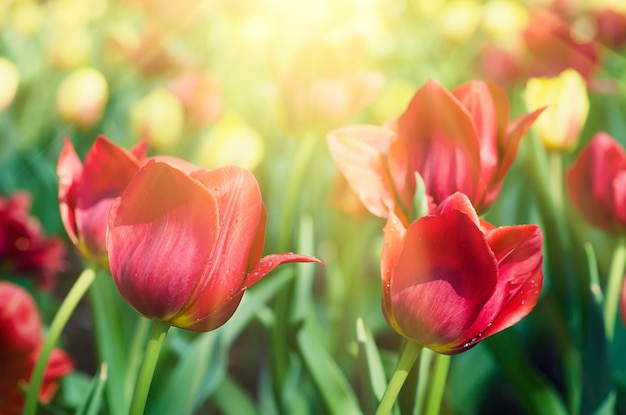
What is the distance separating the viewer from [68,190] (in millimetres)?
435

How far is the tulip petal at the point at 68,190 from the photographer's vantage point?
0.43 m

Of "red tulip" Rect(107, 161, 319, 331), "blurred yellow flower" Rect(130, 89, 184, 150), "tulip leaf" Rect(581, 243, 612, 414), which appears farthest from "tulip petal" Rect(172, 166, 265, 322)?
"blurred yellow flower" Rect(130, 89, 184, 150)

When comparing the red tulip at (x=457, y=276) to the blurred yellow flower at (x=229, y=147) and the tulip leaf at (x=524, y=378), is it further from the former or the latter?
the blurred yellow flower at (x=229, y=147)

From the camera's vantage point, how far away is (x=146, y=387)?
13.4 inches

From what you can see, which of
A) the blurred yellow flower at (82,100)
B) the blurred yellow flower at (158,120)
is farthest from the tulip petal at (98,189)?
the blurred yellow flower at (82,100)

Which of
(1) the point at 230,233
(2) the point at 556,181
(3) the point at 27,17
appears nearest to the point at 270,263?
(1) the point at 230,233

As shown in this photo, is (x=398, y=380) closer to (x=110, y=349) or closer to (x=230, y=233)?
(x=230, y=233)

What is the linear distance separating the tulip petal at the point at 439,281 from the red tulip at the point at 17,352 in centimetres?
34

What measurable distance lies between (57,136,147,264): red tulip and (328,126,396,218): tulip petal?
122 mm

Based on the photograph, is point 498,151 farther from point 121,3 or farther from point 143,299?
point 121,3

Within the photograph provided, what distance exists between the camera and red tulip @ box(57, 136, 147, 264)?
42cm

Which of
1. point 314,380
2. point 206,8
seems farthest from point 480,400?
point 206,8

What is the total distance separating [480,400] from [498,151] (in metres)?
0.43

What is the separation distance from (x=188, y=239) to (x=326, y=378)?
0.25m
